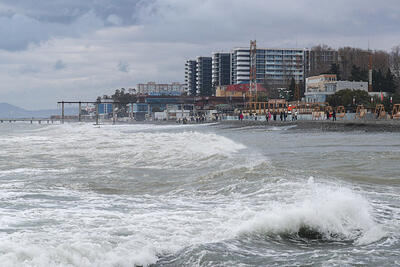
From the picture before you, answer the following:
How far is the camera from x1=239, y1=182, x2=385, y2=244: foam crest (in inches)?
255

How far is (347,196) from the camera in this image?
301 inches

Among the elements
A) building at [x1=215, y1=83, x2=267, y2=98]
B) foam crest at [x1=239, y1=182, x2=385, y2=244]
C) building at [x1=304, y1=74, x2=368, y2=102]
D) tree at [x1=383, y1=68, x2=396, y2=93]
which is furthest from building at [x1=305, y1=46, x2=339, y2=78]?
foam crest at [x1=239, y1=182, x2=385, y2=244]

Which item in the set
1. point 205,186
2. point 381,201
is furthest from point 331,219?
point 205,186

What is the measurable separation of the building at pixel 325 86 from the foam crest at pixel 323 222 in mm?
87180

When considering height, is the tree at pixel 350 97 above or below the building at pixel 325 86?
below

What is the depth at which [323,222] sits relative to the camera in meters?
6.73

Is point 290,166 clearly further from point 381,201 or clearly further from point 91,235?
point 91,235

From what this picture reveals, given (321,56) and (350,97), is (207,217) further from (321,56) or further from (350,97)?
(321,56)

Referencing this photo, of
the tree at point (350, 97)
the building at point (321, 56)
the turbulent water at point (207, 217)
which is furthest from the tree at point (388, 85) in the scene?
the turbulent water at point (207, 217)

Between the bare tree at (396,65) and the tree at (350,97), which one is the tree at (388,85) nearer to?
the bare tree at (396,65)

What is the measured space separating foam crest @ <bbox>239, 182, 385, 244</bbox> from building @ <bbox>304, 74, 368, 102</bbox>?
87180mm

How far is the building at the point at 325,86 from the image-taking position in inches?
3656

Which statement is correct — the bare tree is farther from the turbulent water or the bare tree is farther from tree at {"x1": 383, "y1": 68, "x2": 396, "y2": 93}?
the turbulent water

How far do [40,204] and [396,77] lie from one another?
116484 millimetres
